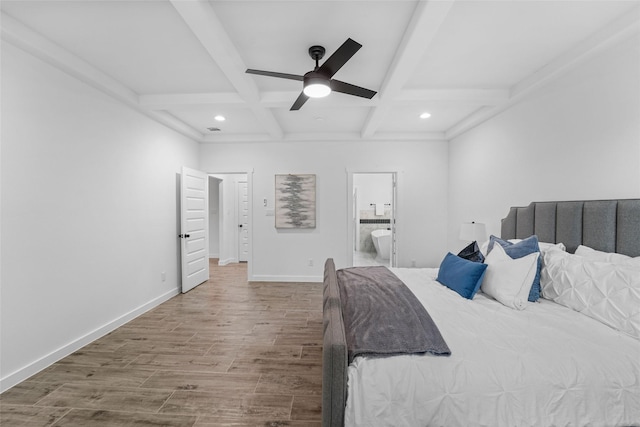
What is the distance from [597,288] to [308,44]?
106 inches

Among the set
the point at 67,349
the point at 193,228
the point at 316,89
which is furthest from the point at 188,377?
the point at 193,228

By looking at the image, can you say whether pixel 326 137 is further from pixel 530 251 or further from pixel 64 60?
pixel 530 251

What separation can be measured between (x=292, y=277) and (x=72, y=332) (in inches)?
117

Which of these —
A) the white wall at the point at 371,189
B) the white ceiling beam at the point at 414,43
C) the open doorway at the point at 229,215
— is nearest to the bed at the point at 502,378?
the white ceiling beam at the point at 414,43

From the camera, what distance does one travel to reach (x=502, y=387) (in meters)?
1.16

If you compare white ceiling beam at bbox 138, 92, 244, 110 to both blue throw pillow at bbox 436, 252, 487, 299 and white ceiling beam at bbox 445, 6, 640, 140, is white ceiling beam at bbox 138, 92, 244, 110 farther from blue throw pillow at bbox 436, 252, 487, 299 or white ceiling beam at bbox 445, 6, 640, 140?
white ceiling beam at bbox 445, 6, 640, 140

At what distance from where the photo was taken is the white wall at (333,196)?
15.6 feet

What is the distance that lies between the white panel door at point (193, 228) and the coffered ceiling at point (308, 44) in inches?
50.3

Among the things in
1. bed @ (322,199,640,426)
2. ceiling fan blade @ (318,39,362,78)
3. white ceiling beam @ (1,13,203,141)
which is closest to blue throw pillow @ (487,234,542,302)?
bed @ (322,199,640,426)

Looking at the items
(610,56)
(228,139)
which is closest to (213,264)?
(228,139)

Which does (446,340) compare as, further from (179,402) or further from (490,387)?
(179,402)

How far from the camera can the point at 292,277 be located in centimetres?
480

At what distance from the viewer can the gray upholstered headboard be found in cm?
179

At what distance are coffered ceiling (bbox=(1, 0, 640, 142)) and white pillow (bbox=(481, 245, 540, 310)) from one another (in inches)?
68.5
